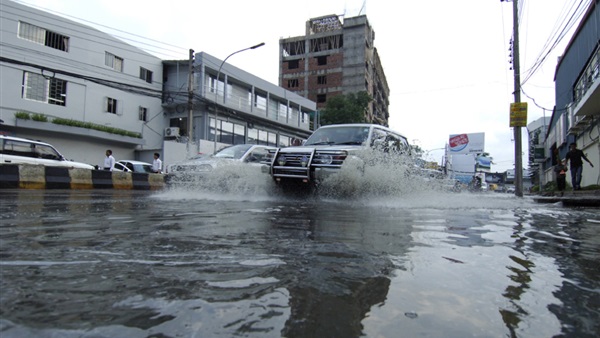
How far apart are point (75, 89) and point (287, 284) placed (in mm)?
23856

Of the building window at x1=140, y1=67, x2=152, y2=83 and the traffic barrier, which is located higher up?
the building window at x1=140, y1=67, x2=152, y2=83

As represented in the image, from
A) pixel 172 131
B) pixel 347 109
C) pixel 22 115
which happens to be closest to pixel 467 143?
pixel 347 109

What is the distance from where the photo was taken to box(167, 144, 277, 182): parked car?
26.3 ft

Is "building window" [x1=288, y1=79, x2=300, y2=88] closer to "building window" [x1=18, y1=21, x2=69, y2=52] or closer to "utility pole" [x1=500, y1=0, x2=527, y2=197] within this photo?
"building window" [x1=18, y1=21, x2=69, y2=52]

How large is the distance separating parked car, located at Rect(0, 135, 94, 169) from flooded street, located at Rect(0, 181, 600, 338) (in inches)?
400

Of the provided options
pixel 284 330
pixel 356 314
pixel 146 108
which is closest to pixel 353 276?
pixel 356 314

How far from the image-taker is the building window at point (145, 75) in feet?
80.3

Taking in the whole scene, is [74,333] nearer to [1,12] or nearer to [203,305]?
[203,305]

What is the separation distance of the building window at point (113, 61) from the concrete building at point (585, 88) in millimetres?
23537

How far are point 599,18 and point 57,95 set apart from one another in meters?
25.3

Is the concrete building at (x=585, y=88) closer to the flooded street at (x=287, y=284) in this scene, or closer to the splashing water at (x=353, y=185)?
the splashing water at (x=353, y=185)

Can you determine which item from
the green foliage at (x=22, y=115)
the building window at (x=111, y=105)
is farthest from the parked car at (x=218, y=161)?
the building window at (x=111, y=105)

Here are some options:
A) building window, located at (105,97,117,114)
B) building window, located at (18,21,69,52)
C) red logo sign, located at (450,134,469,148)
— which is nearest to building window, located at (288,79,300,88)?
red logo sign, located at (450,134,469,148)

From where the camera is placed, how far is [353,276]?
1633 mm
